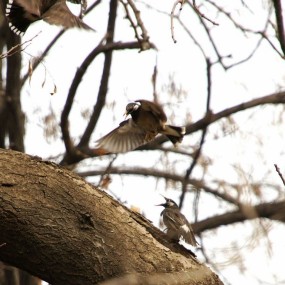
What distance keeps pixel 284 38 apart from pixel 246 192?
3.78 feet

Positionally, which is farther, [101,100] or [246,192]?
[101,100]

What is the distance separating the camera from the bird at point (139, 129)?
20.8 ft

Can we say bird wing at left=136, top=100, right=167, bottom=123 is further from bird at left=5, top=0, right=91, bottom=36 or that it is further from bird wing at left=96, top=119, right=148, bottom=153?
bird at left=5, top=0, right=91, bottom=36

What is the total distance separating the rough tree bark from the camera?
13.9ft

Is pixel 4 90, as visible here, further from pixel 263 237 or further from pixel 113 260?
pixel 263 237

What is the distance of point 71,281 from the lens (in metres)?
4.34

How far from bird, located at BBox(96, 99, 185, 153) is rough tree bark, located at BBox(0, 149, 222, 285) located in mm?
1813

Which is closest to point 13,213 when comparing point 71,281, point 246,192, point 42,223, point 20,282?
point 42,223

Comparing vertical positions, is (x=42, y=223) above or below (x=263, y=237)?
above

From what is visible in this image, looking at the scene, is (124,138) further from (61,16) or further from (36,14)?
(36,14)

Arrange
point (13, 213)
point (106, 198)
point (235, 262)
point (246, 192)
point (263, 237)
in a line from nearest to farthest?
point (235, 262), point (263, 237), point (246, 192), point (13, 213), point (106, 198)

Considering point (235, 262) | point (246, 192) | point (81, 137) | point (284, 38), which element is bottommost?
point (235, 262)

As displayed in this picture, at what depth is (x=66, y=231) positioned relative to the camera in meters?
4.30

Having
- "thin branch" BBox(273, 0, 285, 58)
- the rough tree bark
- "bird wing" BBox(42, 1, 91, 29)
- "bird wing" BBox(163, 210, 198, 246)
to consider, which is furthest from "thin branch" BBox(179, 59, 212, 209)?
"thin branch" BBox(273, 0, 285, 58)
